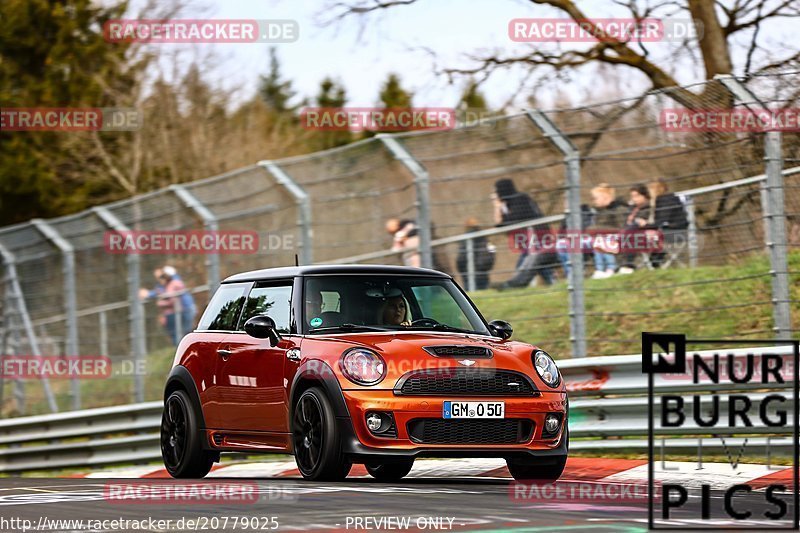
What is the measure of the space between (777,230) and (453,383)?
3496mm

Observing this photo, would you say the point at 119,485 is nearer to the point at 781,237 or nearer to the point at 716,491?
the point at 716,491

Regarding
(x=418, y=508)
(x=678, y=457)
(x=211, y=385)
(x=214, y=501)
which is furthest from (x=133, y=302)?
(x=418, y=508)

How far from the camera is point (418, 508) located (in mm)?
7902

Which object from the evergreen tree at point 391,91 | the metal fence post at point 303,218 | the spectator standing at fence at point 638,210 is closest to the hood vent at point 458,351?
the spectator standing at fence at point 638,210

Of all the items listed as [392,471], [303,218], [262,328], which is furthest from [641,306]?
[262,328]

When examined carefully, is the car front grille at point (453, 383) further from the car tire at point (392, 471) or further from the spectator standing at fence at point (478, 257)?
the spectator standing at fence at point (478, 257)

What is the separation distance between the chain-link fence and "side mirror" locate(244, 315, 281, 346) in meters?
3.33

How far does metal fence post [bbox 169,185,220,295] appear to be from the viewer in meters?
16.4

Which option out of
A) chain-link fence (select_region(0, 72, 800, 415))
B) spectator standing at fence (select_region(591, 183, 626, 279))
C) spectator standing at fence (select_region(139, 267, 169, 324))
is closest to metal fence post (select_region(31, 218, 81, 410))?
chain-link fence (select_region(0, 72, 800, 415))

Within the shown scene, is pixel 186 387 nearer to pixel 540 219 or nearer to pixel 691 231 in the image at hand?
pixel 540 219

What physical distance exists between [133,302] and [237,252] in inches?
61.4

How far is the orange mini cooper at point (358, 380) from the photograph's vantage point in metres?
9.54

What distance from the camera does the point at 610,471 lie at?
1098 centimetres

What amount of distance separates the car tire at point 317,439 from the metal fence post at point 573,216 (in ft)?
11.6
